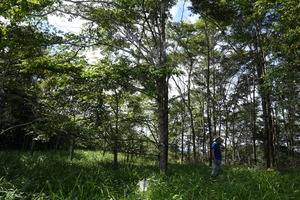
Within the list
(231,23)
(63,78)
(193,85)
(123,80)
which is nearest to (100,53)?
(63,78)

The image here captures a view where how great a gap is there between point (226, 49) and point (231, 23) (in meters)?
3.77

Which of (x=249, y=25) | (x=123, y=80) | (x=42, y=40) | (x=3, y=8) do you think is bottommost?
(x=123, y=80)

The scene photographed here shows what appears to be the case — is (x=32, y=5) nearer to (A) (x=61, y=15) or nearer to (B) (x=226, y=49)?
(A) (x=61, y=15)

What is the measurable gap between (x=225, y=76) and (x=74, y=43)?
42.1ft

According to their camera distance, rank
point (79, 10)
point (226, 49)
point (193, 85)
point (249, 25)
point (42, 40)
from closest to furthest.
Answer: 1. point (42, 40)
2. point (79, 10)
3. point (249, 25)
4. point (226, 49)
5. point (193, 85)

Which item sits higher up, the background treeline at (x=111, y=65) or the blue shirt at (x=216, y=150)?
the background treeline at (x=111, y=65)

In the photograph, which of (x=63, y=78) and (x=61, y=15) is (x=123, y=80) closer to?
(x=63, y=78)

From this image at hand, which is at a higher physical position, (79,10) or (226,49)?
(226,49)

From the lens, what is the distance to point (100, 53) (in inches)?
304

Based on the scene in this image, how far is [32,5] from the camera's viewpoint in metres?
4.60

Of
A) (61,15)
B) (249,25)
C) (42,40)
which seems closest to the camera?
(42,40)

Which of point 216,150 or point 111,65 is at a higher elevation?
point 111,65

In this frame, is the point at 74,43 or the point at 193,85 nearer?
the point at 74,43

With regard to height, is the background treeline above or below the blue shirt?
above
